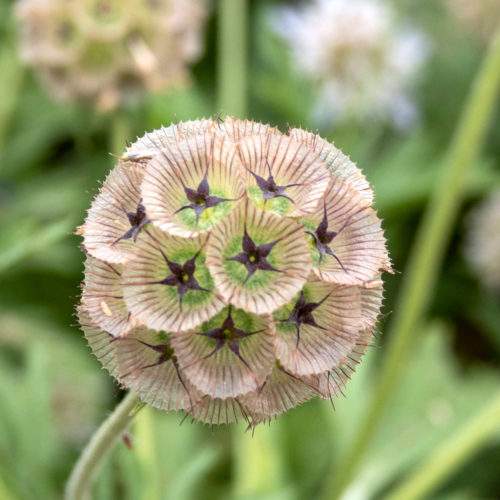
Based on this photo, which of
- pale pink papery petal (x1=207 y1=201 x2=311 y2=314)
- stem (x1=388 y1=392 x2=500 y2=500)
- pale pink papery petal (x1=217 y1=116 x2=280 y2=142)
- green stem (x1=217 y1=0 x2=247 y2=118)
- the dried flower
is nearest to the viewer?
pale pink papery petal (x1=207 y1=201 x2=311 y2=314)

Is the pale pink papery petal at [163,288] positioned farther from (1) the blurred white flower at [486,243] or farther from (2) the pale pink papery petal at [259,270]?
(1) the blurred white flower at [486,243]

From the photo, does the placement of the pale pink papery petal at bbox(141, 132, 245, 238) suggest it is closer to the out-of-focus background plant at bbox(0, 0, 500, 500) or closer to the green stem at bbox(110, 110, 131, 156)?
the out-of-focus background plant at bbox(0, 0, 500, 500)

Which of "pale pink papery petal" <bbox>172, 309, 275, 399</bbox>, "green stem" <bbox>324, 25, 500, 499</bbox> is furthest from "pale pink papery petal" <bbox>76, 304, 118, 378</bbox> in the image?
"green stem" <bbox>324, 25, 500, 499</bbox>

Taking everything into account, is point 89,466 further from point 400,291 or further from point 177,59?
point 400,291

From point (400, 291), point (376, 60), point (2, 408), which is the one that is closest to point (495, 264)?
point (400, 291)

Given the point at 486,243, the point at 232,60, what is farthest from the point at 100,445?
the point at 486,243

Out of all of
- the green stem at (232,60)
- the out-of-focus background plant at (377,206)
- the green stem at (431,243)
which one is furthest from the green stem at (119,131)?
the green stem at (431,243)
